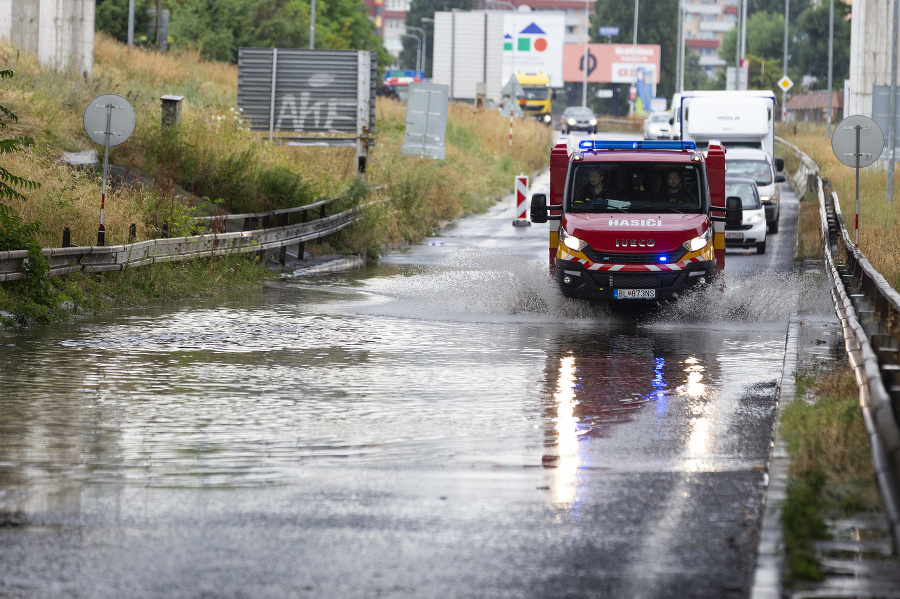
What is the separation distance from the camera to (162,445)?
8.95 metres

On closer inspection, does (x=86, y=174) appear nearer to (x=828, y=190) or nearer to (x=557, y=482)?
(x=557, y=482)

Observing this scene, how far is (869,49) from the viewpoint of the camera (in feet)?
144

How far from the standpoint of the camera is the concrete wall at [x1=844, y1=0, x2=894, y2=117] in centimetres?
4350

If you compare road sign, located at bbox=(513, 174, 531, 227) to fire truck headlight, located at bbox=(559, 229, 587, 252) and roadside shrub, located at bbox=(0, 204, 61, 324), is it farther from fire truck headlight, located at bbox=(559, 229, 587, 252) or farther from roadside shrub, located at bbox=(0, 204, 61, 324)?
roadside shrub, located at bbox=(0, 204, 61, 324)

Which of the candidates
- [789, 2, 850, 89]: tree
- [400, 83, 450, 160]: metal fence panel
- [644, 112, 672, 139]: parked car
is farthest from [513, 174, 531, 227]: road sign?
[789, 2, 850, 89]: tree

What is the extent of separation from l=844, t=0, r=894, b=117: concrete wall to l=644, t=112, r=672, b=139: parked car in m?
24.3

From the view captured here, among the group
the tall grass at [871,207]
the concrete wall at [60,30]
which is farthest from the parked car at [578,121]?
the concrete wall at [60,30]

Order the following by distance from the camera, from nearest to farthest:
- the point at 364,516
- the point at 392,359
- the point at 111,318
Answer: the point at 364,516
the point at 392,359
the point at 111,318

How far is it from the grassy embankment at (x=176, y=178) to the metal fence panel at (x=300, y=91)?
95cm

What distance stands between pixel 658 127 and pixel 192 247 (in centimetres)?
5600

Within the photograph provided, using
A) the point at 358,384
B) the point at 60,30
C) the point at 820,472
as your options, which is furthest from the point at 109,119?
the point at 60,30

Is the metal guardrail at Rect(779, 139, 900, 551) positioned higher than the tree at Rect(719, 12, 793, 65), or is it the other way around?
the tree at Rect(719, 12, 793, 65)

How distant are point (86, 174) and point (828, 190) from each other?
804 inches

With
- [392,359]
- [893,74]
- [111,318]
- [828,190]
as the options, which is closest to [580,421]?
[392,359]
